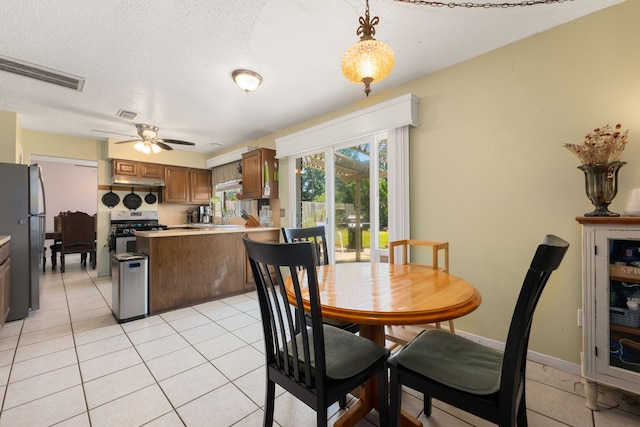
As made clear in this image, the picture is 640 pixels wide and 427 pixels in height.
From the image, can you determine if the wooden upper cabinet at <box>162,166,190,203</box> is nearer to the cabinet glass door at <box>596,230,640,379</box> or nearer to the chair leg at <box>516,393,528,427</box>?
the chair leg at <box>516,393,528,427</box>

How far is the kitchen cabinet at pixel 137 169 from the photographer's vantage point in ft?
16.1

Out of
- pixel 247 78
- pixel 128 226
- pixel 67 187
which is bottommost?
pixel 128 226

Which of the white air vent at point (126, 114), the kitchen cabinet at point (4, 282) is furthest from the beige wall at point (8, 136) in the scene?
the kitchen cabinet at point (4, 282)

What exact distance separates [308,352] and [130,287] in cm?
273

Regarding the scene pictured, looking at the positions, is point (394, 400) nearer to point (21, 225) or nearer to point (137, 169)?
point (21, 225)

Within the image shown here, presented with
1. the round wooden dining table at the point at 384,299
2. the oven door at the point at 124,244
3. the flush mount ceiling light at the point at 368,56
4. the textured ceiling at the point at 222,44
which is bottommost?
the oven door at the point at 124,244

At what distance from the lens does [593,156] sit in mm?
1655

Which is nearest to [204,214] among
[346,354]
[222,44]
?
[222,44]

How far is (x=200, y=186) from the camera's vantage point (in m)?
6.11

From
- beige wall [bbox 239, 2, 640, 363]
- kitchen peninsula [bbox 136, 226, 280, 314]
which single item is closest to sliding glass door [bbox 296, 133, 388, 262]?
beige wall [bbox 239, 2, 640, 363]

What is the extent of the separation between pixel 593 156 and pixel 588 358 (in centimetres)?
124

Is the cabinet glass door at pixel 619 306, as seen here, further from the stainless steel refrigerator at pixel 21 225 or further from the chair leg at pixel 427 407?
the stainless steel refrigerator at pixel 21 225

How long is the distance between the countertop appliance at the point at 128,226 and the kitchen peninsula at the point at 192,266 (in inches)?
77.7

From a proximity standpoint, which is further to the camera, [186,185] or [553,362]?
[186,185]
